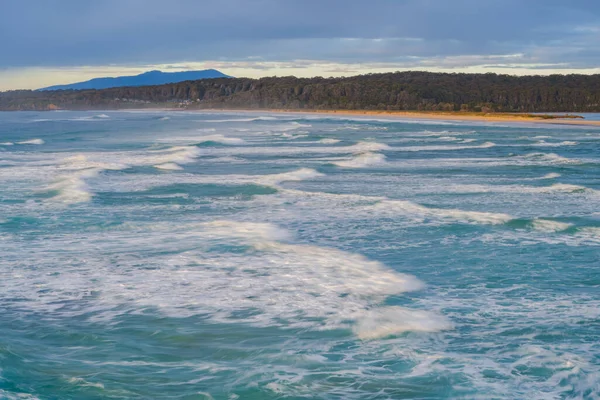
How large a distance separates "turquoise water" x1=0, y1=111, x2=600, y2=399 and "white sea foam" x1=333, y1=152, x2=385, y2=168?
886 cm

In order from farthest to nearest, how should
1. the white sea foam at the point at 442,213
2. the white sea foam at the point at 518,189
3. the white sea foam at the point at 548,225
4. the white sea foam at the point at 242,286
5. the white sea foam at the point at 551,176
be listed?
the white sea foam at the point at 551,176 < the white sea foam at the point at 518,189 < the white sea foam at the point at 442,213 < the white sea foam at the point at 548,225 < the white sea foam at the point at 242,286

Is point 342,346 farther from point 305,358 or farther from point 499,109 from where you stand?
point 499,109

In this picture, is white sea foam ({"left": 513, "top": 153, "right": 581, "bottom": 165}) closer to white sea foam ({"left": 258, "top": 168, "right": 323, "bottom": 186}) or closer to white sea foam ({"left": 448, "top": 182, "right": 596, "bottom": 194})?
white sea foam ({"left": 448, "top": 182, "right": 596, "bottom": 194})

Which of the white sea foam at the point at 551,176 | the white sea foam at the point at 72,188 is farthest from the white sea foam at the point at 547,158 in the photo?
the white sea foam at the point at 72,188

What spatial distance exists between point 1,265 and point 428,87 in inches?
6708

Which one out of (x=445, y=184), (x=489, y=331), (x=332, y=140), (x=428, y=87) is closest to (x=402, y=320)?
(x=489, y=331)

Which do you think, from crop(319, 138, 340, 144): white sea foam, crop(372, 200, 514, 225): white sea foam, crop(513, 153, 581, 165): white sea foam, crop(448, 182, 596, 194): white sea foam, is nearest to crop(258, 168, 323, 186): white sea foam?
crop(448, 182, 596, 194): white sea foam

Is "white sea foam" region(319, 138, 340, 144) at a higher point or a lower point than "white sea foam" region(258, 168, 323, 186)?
higher

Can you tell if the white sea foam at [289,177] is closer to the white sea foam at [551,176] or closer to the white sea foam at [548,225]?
the white sea foam at [551,176]

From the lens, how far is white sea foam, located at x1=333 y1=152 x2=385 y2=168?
114 feet

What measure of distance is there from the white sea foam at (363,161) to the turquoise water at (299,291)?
8.86 meters

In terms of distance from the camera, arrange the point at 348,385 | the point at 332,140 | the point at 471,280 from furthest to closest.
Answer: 1. the point at 332,140
2. the point at 471,280
3. the point at 348,385

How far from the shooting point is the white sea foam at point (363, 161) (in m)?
34.7

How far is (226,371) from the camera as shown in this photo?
8.95m
